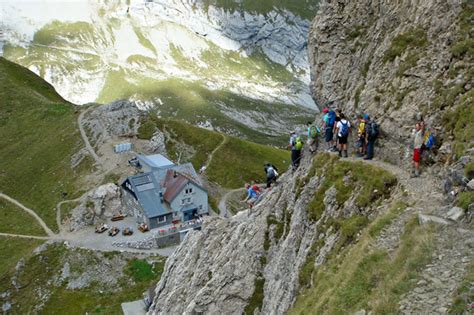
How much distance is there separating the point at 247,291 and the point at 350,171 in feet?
37.6

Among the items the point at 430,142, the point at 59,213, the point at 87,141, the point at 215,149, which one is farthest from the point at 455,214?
the point at 215,149

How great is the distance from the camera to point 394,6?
31.5 meters

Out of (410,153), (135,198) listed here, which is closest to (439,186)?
(410,153)

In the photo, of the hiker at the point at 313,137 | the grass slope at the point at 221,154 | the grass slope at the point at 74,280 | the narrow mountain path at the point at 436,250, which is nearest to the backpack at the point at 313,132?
the hiker at the point at 313,137

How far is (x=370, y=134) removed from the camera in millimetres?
28000

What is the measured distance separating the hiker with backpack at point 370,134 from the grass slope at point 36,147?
74.2 metres

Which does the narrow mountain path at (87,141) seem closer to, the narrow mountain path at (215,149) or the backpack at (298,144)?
the narrow mountain path at (215,149)

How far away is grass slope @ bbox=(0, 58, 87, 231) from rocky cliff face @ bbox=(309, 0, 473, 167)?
7070 centimetres

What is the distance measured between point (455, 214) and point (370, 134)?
405 inches

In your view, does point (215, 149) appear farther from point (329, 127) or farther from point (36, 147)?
point (329, 127)

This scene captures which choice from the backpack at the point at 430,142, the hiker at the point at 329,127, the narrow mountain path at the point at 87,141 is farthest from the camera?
the narrow mountain path at the point at 87,141

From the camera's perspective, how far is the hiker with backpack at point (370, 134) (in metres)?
27.9

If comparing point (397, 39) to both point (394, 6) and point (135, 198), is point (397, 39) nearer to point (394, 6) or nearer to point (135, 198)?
point (394, 6)

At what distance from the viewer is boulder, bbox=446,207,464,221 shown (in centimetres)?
1839
